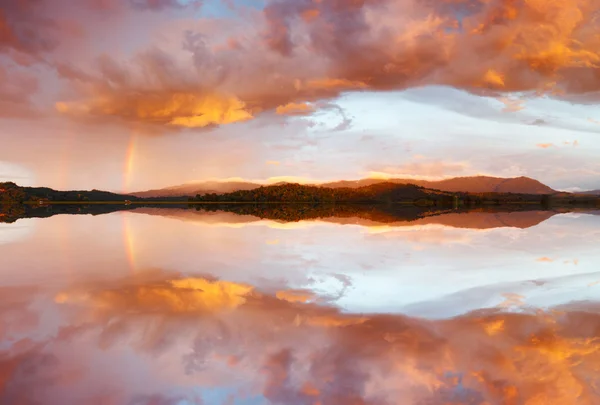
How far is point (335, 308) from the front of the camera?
918 centimetres

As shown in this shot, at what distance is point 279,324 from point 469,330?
3.00 metres

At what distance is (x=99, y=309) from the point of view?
8945 mm

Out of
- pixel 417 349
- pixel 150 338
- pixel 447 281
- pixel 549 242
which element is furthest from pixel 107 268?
pixel 549 242

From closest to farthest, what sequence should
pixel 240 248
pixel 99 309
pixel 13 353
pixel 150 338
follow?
pixel 13 353 → pixel 150 338 → pixel 99 309 → pixel 240 248

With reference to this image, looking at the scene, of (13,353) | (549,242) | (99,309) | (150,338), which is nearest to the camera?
(13,353)

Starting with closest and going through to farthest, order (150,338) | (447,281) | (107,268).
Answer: (150,338)
(447,281)
(107,268)

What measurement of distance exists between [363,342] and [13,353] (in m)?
4.67

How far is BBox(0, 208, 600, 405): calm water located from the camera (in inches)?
215

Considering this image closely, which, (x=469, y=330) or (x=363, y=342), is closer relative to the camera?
(x=363, y=342)

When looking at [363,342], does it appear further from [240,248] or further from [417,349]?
[240,248]

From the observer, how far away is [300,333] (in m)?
7.54

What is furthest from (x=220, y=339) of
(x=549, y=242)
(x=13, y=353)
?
(x=549, y=242)

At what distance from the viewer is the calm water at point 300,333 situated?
17.9 ft

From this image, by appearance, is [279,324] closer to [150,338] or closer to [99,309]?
[150,338]
